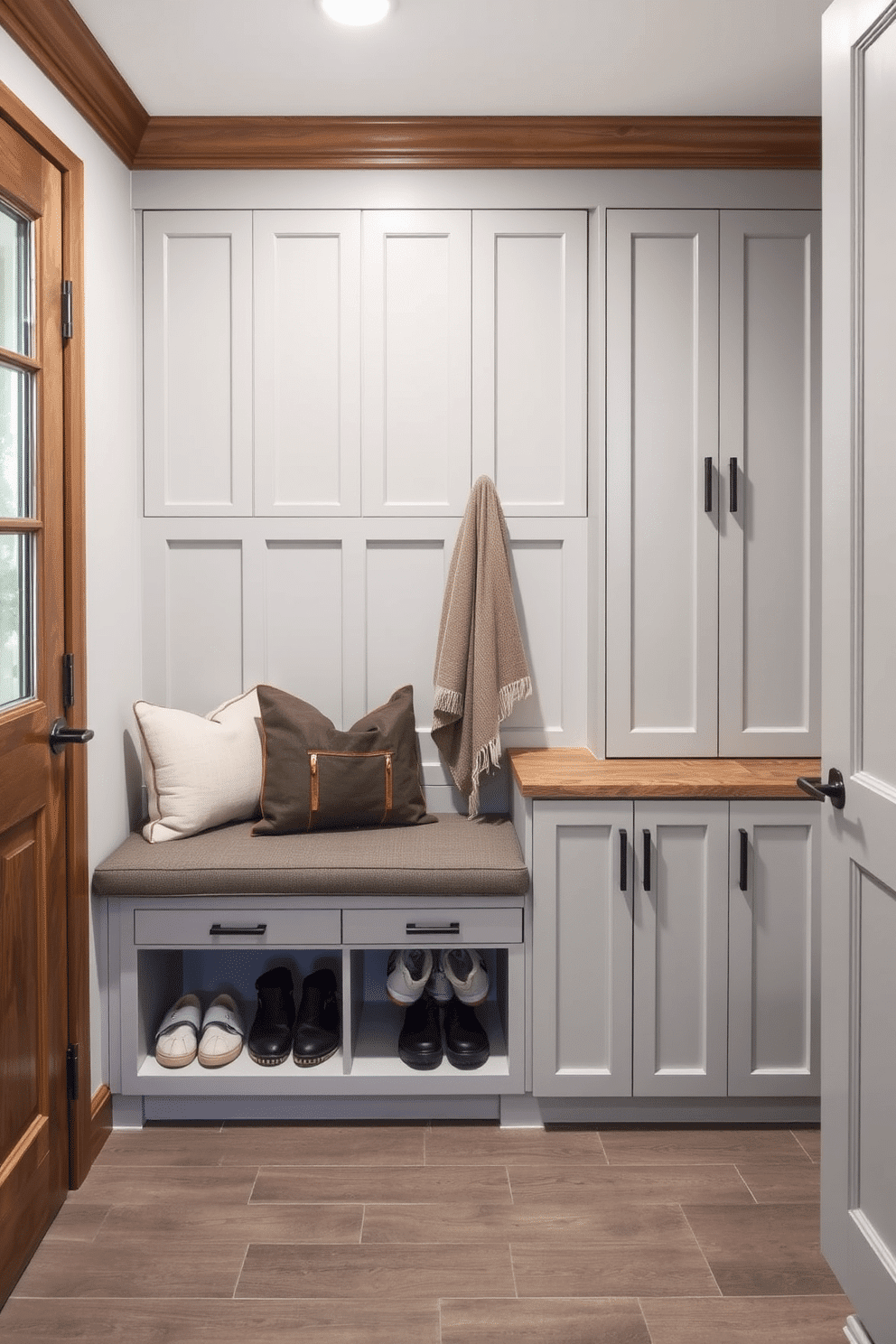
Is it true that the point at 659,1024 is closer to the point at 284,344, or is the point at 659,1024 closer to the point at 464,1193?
the point at 464,1193

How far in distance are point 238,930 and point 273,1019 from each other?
313 mm

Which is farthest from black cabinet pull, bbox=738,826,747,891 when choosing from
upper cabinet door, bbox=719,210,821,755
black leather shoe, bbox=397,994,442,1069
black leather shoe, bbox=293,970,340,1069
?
black leather shoe, bbox=293,970,340,1069

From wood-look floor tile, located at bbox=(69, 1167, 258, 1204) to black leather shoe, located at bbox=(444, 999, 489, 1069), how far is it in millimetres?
530

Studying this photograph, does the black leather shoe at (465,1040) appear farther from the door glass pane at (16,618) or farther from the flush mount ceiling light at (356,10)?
the flush mount ceiling light at (356,10)

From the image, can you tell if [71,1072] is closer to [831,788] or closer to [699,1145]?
[699,1145]

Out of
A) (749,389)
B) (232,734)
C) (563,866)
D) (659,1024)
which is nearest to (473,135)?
(749,389)

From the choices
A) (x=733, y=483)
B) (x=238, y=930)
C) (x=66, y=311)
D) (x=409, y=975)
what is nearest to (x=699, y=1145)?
(x=409, y=975)

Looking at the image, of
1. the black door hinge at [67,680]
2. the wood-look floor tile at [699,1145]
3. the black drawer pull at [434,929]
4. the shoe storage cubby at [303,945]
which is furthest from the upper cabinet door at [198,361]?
the wood-look floor tile at [699,1145]

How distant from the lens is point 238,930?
2463 mm

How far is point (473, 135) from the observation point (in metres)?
2.65

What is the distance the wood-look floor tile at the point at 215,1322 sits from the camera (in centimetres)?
178

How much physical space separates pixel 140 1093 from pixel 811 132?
9.66ft

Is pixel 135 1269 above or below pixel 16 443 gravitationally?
below

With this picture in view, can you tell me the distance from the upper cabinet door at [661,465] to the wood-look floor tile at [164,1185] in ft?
4.53
